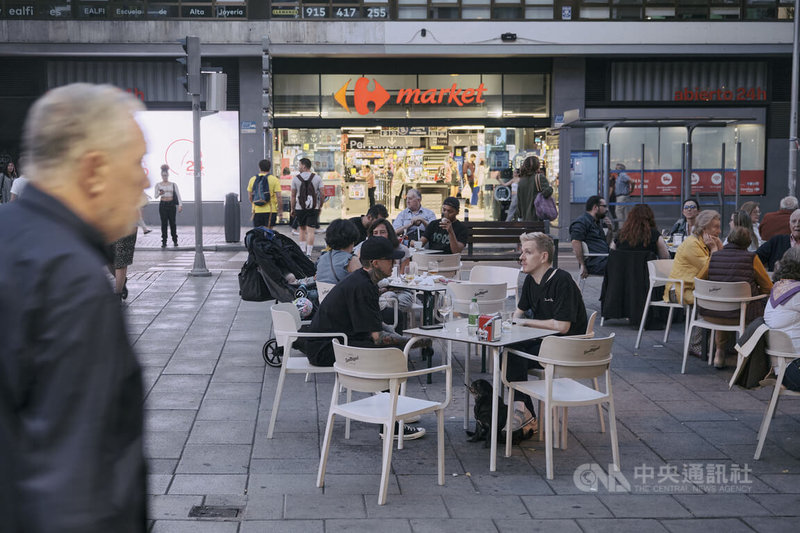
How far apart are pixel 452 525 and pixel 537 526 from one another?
1.50ft

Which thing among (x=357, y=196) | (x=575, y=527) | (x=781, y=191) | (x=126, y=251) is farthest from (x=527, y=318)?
(x=781, y=191)

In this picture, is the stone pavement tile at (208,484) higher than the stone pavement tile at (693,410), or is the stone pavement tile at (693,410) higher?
the stone pavement tile at (693,410)

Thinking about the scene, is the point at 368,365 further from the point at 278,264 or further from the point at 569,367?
the point at 278,264

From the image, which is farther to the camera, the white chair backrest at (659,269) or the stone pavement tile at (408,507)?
the white chair backrest at (659,269)

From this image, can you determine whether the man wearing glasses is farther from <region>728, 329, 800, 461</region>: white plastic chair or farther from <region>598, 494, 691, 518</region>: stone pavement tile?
<region>598, 494, 691, 518</region>: stone pavement tile

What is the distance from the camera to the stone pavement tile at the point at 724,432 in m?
6.59

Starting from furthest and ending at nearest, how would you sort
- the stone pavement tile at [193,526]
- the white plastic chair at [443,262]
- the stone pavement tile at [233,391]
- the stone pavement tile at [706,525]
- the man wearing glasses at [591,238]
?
the man wearing glasses at [591,238], the white plastic chair at [443,262], the stone pavement tile at [233,391], the stone pavement tile at [706,525], the stone pavement tile at [193,526]

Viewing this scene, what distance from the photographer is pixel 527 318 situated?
7223 mm

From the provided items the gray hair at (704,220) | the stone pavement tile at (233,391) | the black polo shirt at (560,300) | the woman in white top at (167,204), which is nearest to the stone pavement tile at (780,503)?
the black polo shirt at (560,300)

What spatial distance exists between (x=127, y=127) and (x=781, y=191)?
27.4 m

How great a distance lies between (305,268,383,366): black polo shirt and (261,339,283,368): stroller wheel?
6.75 ft

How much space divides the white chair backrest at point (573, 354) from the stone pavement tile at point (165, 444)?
2.54 meters

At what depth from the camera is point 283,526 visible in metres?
4.88

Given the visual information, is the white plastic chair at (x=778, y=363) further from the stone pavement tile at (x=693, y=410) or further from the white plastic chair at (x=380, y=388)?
the white plastic chair at (x=380, y=388)
